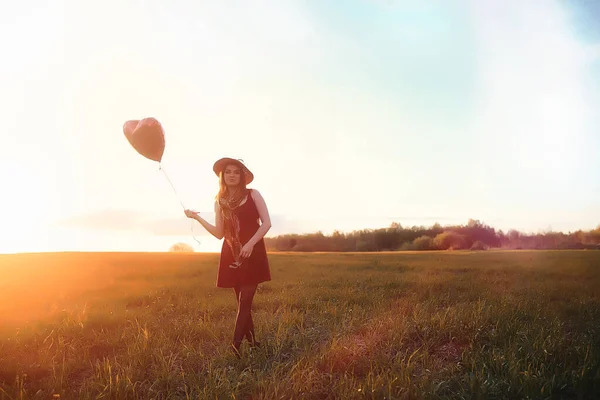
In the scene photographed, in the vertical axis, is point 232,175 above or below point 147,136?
below

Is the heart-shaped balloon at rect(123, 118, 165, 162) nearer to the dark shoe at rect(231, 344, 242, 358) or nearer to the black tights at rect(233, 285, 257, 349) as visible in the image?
the black tights at rect(233, 285, 257, 349)

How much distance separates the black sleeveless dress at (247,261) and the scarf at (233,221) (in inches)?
2.5

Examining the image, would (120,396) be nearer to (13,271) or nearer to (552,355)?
(552,355)

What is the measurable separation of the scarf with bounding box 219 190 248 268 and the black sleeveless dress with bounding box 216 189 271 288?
0.21ft

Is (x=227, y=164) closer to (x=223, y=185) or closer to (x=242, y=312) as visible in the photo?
(x=223, y=185)

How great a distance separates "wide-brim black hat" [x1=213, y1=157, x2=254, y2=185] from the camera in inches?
274

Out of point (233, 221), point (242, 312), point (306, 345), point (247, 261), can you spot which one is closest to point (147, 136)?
point (233, 221)

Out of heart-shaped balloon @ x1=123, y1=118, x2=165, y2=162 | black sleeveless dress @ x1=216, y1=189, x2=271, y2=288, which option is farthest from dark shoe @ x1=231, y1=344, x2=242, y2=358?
heart-shaped balloon @ x1=123, y1=118, x2=165, y2=162

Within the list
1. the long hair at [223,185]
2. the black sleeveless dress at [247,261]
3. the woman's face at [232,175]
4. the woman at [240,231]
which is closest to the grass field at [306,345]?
the woman at [240,231]

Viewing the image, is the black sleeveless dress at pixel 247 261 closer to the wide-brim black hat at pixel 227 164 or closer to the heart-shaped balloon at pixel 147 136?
the wide-brim black hat at pixel 227 164

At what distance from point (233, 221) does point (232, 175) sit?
701mm

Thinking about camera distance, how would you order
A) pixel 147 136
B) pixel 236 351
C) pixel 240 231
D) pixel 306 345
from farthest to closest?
pixel 147 136, pixel 306 345, pixel 240 231, pixel 236 351

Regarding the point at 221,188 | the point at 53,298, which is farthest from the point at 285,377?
the point at 53,298

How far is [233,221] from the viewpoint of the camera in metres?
6.91
